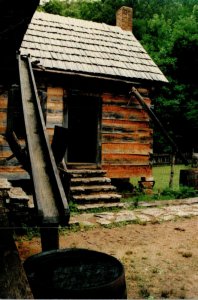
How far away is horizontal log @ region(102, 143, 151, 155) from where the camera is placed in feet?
34.4

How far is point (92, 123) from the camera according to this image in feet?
51.7

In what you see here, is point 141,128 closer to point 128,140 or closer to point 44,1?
point 128,140

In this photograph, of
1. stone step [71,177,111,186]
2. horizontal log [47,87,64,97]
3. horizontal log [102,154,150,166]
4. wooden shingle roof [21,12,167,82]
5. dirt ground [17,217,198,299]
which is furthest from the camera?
horizontal log [102,154,150,166]

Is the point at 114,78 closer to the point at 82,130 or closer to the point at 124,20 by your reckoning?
the point at 124,20

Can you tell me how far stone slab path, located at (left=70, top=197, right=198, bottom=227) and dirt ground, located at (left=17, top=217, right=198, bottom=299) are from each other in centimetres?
30

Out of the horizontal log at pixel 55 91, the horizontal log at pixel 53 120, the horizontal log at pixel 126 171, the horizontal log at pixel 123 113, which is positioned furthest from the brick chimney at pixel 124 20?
the horizontal log at pixel 126 171

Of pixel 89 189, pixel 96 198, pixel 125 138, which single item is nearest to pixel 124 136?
pixel 125 138

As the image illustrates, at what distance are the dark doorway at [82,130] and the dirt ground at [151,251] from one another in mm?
7911

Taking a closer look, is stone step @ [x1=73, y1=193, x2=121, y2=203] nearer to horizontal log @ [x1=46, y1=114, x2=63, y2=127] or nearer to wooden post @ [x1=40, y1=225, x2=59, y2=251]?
horizontal log @ [x1=46, y1=114, x2=63, y2=127]

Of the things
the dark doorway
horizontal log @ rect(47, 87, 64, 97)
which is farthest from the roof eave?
the dark doorway

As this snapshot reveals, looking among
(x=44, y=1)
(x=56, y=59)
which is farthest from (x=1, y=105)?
(x=44, y=1)

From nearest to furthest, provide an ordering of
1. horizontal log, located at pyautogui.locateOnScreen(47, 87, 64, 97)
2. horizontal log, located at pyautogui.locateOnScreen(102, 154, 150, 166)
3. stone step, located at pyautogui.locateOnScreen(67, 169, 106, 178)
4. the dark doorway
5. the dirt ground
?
1. the dirt ground
2. stone step, located at pyautogui.locateOnScreen(67, 169, 106, 178)
3. horizontal log, located at pyautogui.locateOnScreen(47, 87, 64, 97)
4. horizontal log, located at pyautogui.locateOnScreen(102, 154, 150, 166)
5. the dark doorway

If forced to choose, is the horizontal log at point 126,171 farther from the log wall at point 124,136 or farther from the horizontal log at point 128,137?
the horizontal log at point 128,137

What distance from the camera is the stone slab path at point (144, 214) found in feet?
23.7
